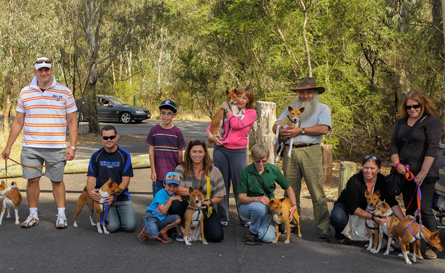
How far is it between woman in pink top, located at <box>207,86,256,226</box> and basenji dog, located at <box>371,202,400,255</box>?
6.03 ft

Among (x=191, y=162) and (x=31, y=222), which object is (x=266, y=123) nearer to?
(x=191, y=162)

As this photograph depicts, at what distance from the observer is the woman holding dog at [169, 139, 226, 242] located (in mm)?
5237

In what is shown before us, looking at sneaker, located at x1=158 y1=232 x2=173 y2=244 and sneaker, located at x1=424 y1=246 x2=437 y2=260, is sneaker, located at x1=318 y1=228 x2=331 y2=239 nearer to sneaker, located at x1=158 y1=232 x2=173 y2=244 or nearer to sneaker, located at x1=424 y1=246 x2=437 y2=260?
sneaker, located at x1=424 y1=246 x2=437 y2=260

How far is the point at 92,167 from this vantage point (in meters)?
5.73

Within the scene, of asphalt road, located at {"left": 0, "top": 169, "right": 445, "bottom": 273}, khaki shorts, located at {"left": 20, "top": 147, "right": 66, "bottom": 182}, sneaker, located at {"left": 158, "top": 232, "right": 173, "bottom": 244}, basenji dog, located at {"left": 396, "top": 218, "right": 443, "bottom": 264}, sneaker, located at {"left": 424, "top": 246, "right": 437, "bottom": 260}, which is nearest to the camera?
asphalt road, located at {"left": 0, "top": 169, "right": 445, "bottom": 273}

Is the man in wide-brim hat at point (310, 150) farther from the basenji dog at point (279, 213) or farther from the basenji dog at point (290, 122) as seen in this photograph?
the basenji dog at point (279, 213)

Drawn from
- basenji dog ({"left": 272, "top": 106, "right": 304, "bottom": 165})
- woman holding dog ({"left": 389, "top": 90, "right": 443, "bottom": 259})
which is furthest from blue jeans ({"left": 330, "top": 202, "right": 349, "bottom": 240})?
basenji dog ({"left": 272, "top": 106, "right": 304, "bottom": 165})

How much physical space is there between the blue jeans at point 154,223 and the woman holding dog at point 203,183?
11 cm

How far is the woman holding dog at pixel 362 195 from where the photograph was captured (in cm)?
507

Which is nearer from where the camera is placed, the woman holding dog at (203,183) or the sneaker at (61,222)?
the woman holding dog at (203,183)

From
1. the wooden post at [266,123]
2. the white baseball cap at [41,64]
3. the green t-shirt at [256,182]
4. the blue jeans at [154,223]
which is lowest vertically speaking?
the blue jeans at [154,223]

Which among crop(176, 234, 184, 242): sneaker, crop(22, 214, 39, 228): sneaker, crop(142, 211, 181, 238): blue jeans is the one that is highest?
crop(142, 211, 181, 238): blue jeans

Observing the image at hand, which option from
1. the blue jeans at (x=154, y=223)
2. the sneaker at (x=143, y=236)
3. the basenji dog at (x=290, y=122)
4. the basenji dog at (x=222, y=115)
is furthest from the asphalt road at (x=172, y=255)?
the basenji dog at (x=222, y=115)

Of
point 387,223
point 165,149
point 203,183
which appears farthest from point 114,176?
point 387,223
